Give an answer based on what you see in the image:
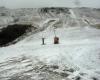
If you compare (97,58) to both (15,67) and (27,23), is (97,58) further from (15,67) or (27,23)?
(27,23)

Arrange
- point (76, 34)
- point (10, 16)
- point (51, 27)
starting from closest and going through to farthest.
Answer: point (76, 34) < point (51, 27) < point (10, 16)

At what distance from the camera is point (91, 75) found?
650 cm

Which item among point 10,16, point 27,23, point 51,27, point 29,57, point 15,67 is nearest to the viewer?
point 15,67

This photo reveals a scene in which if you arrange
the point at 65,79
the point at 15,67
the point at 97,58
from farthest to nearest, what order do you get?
the point at 97,58, the point at 15,67, the point at 65,79

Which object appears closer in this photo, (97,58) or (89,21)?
(97,58)

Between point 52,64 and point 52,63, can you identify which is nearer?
point 52,64

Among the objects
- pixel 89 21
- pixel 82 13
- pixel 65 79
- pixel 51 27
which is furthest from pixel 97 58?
pixel 82 13

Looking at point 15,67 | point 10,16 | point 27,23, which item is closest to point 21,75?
point 15,67

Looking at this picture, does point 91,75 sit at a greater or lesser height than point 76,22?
lesser

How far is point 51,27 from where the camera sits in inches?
687

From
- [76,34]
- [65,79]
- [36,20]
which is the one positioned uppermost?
[36,20]

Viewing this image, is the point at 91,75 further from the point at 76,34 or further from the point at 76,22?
the point at 76,22

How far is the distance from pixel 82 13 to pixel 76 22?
9.72 feet

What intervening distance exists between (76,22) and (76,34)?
376 cm
